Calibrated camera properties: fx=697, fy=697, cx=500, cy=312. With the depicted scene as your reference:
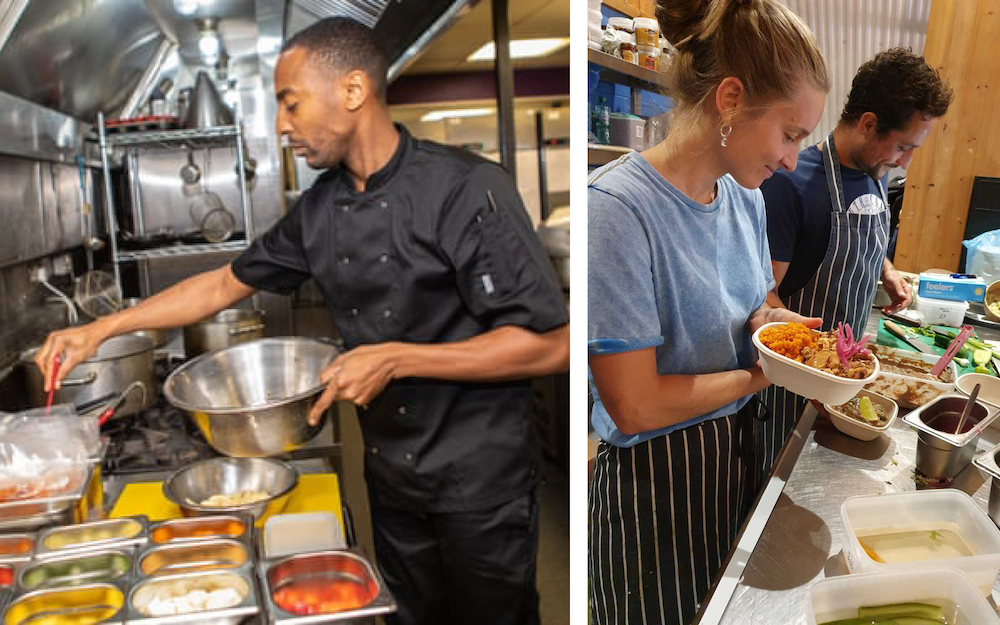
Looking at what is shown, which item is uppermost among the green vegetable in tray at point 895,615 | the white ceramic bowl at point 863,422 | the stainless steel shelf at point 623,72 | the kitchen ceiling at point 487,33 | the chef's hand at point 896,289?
the kitchen ceiling at point 487,33

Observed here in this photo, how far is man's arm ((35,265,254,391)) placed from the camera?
1655mm

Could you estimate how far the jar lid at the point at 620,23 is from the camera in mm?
537

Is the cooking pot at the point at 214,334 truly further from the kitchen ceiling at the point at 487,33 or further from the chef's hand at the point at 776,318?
the chef's hand at the point at 776,318

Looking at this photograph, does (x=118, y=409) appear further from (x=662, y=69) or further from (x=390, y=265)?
(x=662, y=69)

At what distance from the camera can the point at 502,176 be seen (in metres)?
1.65

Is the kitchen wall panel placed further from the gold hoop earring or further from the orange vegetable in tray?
the orange vegetable in tray

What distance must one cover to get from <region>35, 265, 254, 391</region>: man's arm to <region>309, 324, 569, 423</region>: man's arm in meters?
0.62

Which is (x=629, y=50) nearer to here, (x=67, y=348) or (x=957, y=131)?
(x=957, y=131)

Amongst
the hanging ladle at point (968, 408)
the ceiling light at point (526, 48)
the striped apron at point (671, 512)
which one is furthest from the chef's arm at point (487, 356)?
the ceiling light at point (526, 48)

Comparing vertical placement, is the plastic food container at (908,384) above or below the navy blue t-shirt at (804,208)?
below

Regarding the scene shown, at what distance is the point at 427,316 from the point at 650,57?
1178mm

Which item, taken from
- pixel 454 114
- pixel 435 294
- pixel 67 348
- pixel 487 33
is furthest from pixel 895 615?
pixel 454 114

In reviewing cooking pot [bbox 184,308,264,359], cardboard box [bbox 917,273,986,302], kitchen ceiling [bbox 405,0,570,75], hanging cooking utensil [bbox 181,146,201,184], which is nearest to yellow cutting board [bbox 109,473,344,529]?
cooking pot [bbox 184,308,264,359]

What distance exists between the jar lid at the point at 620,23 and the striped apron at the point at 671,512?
313 mm
